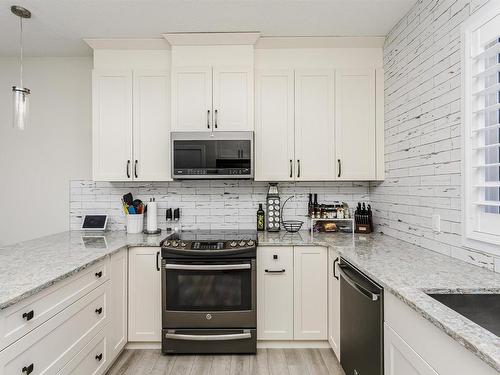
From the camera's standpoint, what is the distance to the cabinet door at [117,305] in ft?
7.25

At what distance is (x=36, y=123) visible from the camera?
122 inches

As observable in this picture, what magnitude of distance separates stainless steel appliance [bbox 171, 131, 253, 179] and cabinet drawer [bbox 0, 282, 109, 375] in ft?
3.52

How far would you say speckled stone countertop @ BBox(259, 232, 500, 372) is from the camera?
91 cm

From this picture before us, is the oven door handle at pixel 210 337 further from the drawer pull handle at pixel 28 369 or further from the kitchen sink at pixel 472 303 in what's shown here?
the kitchen sink at pixel 472 303

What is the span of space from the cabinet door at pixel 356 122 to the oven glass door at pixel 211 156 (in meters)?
0.84

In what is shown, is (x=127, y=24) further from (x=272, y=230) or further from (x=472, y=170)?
(x=472, y=170)

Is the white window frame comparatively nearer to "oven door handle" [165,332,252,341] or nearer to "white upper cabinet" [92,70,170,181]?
"oven door handle" [165,332,252,341]

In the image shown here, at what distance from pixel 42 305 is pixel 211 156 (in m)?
1.57

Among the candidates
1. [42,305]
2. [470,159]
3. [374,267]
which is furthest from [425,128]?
[42,305]

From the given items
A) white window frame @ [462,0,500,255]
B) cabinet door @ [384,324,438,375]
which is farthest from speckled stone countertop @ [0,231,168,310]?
white window frame @ [462,0,500,255]

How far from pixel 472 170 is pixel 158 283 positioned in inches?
87.0

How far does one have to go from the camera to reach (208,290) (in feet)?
7.81

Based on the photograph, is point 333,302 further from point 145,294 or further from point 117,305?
point 117,305

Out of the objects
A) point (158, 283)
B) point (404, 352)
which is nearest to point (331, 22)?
point (404, 352)
